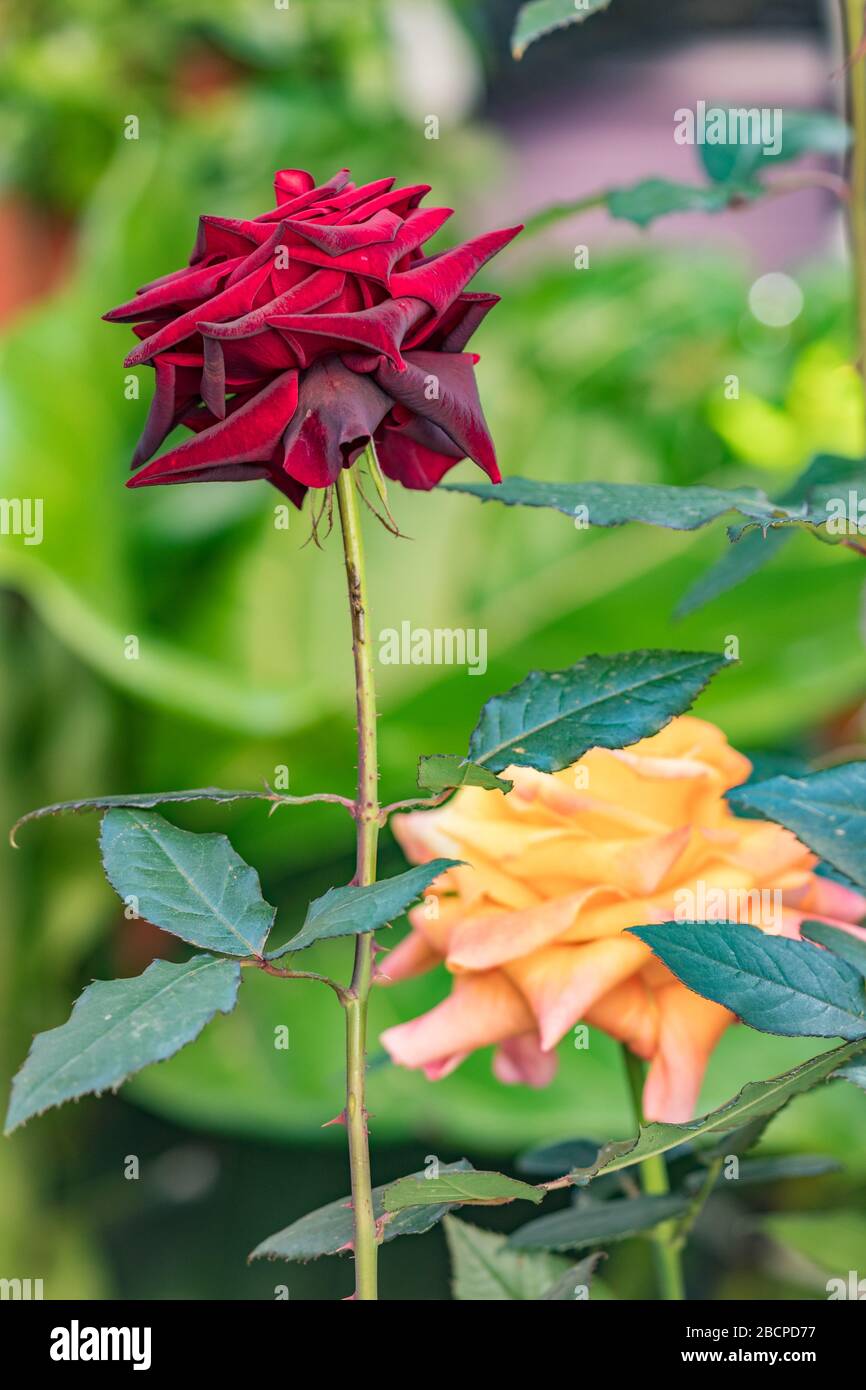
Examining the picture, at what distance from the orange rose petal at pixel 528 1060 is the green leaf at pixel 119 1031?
109mm

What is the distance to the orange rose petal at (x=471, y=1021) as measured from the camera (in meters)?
0.24

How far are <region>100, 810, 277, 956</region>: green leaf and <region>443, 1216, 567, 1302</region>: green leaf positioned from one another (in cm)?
10

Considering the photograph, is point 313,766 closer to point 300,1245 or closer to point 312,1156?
point 312,1156

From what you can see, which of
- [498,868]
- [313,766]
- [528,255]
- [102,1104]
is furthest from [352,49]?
[498,868]

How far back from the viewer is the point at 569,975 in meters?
0.23

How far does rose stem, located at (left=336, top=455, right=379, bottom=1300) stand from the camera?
0.18 m

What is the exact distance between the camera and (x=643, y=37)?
142 centimetres

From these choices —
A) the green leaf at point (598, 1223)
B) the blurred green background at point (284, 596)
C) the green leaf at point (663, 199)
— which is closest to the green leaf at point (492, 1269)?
the green leaf at point (598, 1223)

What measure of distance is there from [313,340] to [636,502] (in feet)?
0.20
